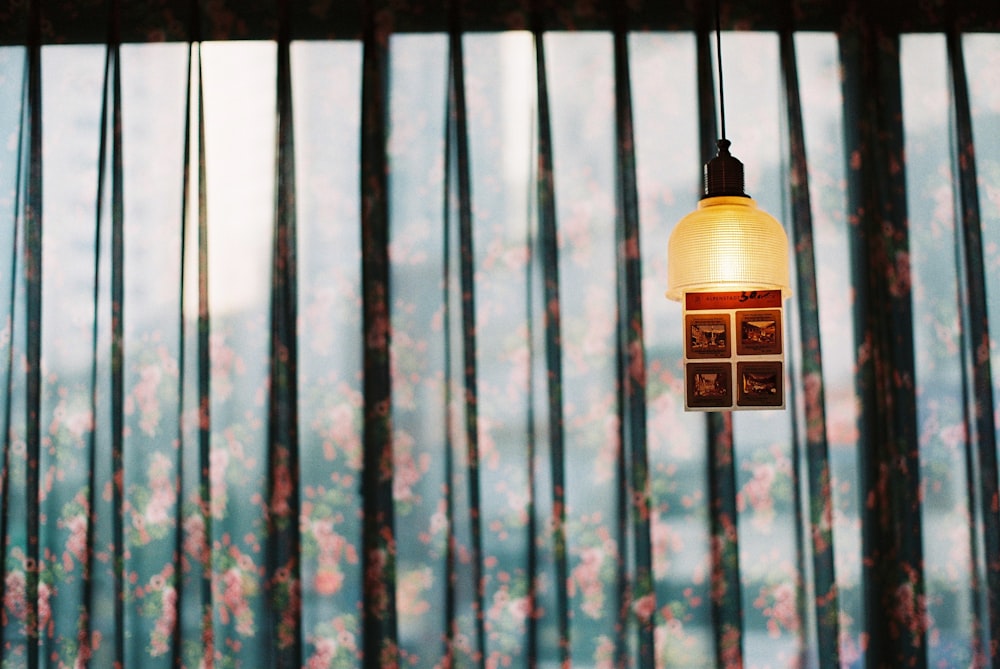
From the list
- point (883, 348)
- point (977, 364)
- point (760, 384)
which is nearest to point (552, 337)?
point (760, 384)

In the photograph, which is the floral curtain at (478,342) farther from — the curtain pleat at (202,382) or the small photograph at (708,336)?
the small photograph at (708,336)

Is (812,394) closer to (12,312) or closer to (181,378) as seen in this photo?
(181,378)

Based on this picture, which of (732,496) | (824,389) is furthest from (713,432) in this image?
(824,389)

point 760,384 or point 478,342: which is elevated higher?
point 478,342

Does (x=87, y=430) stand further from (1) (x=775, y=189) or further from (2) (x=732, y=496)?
(1) (x=775, y=189)

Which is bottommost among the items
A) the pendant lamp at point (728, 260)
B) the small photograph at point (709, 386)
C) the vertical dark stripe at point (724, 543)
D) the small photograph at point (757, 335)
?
the vertical dark stripe at point (724, 543)

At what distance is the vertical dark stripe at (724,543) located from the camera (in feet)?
8.00

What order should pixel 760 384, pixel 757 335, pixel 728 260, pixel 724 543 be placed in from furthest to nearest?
1. pixel 724 543
2. pixel 760 384
3. pixel 757 335
4. pixel 728 260

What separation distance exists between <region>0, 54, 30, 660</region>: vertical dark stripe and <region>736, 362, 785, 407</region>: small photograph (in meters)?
1.99

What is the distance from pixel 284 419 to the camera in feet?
8.16

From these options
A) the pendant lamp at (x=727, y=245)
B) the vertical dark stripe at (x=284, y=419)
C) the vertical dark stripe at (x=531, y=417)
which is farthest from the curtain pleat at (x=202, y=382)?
the pendant lamp at (x=727, y=245)

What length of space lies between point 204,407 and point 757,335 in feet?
4.90

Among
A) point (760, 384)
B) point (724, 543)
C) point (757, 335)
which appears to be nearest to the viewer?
point (757, 335)

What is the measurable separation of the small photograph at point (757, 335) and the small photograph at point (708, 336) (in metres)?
0.03
